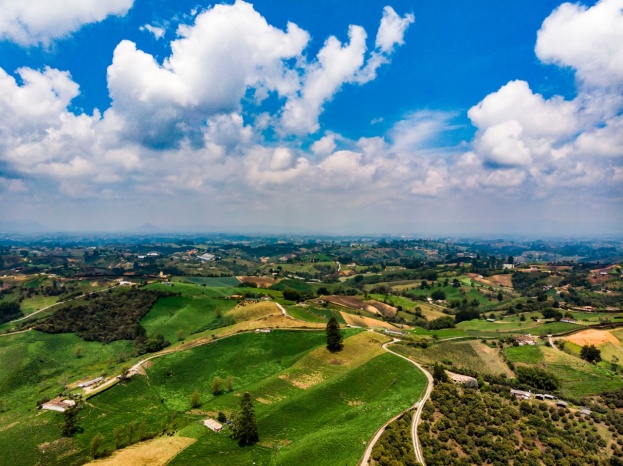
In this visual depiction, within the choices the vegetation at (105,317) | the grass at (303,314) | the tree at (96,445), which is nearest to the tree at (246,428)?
the tree at (96,445)

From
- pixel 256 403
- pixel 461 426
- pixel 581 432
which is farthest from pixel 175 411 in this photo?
pixel 581 432

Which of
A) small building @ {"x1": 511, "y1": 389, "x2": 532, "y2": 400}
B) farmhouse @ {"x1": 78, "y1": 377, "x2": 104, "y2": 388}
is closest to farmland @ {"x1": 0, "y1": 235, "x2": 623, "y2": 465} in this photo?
farmhouse @ {"x1": 78, "y1": 377, "x2": 104, "y2": 388}

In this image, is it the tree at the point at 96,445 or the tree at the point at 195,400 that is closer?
the tree at the point at 96,445

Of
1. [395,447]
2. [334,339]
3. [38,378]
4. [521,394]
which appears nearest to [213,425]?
[395,447]

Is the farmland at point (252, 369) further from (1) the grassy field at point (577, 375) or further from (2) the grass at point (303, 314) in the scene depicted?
(2) the grass at point (303, 314)

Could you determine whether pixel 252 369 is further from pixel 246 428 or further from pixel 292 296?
pixel 292 296

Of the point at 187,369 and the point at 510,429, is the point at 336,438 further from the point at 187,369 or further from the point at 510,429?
the point at 187,369

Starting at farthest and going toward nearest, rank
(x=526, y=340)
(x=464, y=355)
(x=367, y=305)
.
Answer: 1. (x=367, y=305)
2. (x=526, y=340)
3. (x=464, y=355)
